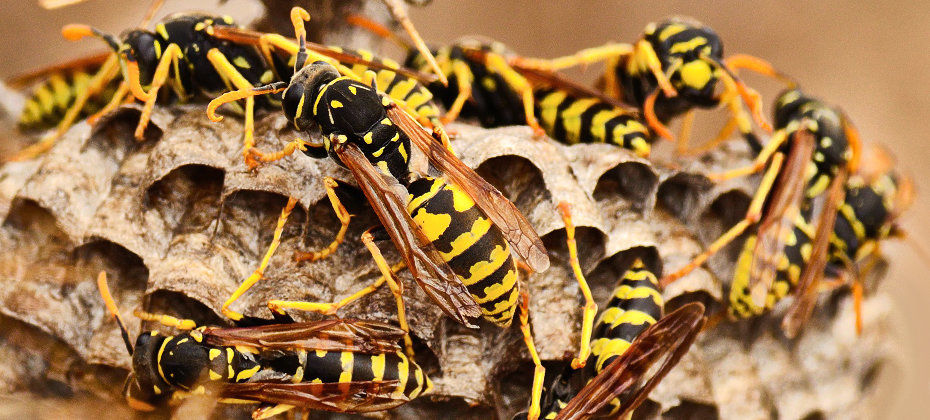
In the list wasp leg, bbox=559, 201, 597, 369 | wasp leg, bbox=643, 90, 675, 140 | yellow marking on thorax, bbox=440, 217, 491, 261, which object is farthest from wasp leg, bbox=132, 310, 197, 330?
wasp leg, bbox=643, 90, 675, 140

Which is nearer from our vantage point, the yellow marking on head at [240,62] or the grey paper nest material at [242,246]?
the grey paper nest material at [242,246]

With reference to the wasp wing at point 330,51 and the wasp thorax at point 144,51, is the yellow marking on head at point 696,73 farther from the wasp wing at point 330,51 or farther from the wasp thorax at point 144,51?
the wasp thorax at point 144,51

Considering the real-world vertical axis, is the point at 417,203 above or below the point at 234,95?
below

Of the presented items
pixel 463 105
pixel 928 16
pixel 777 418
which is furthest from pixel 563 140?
pixel 928 16

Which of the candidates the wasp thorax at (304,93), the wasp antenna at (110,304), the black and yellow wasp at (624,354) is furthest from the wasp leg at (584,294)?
the wasp antenna at (110,304)

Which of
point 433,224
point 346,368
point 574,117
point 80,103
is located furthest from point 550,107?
point 80,103

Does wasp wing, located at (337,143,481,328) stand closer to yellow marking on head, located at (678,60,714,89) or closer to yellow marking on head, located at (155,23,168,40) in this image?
yellow marking on head, located at (155,23,168,40)

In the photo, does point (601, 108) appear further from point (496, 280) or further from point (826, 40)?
point (826, 40)

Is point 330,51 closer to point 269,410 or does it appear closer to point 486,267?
point 486,267
